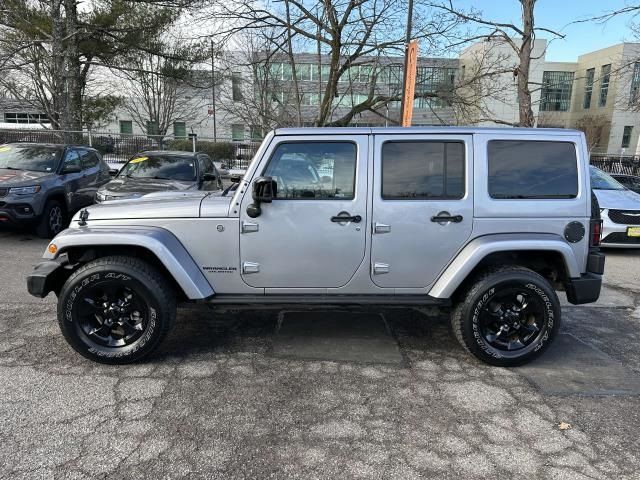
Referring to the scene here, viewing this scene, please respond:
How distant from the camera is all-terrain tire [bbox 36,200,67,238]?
25.8 ft

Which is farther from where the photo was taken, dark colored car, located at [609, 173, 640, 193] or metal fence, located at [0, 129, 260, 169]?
metal fence, located at [0, 129, 260, 169]

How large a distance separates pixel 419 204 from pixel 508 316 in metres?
1.18

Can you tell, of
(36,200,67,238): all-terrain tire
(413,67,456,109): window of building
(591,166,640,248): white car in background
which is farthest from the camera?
(413,67,456,109): window of building

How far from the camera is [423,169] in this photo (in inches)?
148

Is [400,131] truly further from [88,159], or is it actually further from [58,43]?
→ [58,43]

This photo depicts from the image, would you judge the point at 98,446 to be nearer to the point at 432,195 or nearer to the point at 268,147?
the point at 268,147

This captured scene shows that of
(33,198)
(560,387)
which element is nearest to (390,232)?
(560,387)

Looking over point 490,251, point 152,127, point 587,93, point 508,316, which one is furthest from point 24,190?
point 587,93

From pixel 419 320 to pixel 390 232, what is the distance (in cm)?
157

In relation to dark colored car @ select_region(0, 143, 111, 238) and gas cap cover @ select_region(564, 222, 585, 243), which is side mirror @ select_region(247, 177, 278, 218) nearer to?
gas cap cover @ select_region(564, 222, 585, 243)

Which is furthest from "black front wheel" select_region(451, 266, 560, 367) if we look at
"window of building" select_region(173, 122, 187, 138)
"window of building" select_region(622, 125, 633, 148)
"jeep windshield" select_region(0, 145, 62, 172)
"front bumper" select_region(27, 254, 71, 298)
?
"window of building" select_region(622, 125, 633, 148)

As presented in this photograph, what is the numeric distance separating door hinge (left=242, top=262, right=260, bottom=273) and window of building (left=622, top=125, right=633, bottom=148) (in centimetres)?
5599

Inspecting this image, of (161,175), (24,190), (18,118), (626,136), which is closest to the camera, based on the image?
(24,190)

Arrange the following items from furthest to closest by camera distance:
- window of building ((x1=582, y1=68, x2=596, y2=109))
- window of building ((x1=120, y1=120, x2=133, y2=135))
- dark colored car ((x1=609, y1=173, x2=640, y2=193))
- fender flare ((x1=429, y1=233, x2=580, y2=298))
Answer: window of building ((x1=582, y1=68, x2=596, y2=109))
window of building ((x1=120, y1=120, x2=133, y2=135))
dark colored car ((x1=609, y1=173, x2=640, y2=193))
fender flare ((x1=429, y1=233, x2=580, y2=298))
